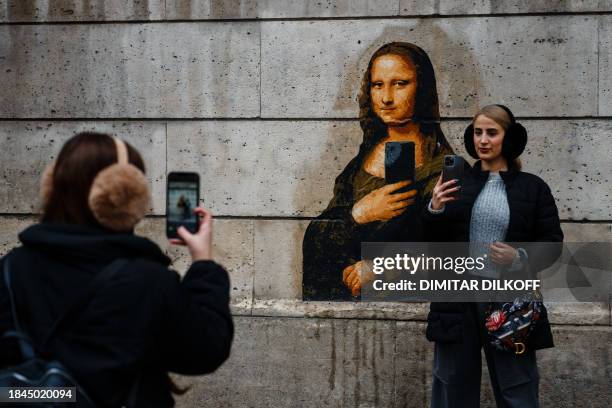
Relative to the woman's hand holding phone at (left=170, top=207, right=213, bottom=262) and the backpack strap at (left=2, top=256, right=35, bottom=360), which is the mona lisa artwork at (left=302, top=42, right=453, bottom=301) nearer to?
the woman's hand holding phone at (left=170, top=207, right=213, bottom=262)

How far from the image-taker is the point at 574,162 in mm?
5836

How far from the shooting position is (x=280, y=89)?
20.0 ft

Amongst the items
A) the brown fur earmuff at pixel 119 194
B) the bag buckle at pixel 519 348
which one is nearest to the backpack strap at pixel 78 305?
the brown fur earmuff at pixel 119 194

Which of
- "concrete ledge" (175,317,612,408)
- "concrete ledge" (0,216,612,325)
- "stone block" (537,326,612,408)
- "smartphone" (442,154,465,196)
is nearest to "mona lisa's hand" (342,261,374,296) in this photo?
"concrete ledge" (0,216,612,325)

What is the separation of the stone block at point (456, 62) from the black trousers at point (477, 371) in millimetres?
1881

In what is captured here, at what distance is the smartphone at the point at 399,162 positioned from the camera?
19.6 ft

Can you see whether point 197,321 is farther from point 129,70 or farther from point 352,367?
point 129,70

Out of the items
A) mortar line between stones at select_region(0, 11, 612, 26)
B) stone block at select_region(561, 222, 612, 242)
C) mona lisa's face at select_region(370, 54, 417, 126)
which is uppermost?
mortar line between stones at select_region(0, 11, 612, 26)

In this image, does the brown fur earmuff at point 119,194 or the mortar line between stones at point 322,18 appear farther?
the mortar line between stones at point 322,18

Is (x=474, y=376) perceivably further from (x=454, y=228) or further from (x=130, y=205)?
(x=130, y=205)

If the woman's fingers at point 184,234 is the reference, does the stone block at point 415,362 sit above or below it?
below

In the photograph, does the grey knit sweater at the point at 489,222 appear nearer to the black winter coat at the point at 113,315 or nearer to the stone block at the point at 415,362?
the stone block at the point at 415,362

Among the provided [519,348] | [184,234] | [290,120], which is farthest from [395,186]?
[184,234]

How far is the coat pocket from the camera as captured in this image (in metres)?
4.55
